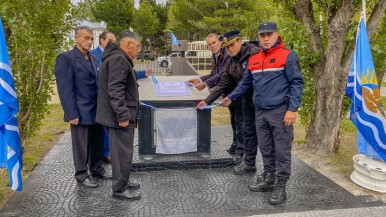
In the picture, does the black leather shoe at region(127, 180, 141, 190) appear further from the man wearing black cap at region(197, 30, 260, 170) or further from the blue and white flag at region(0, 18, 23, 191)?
the man wearing black cap at region(197, 30, 260, 170)

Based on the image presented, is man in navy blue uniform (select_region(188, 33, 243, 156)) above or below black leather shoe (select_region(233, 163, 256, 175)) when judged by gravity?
above

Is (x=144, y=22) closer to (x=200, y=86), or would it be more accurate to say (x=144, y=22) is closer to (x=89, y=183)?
(x=200, y=86)

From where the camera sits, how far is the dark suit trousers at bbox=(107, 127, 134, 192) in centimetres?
388

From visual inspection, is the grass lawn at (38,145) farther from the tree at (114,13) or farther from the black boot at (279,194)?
the tree at (114,13)

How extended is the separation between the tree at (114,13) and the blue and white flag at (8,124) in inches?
1465

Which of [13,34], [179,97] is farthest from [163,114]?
[13,34]

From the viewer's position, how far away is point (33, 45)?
463 centimetres

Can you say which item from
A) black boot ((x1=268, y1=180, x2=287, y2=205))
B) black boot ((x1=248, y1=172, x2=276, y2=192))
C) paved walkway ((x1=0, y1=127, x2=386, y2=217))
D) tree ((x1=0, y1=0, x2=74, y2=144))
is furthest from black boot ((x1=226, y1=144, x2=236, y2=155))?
tree ((x1=0, y1=0, x2=74, y2=144))

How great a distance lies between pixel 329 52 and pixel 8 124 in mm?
4352

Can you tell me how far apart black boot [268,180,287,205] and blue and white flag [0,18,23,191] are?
8.64 feet

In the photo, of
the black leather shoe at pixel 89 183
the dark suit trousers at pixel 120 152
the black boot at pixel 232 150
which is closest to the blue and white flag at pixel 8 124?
the black leather shoe at pixel 89 183

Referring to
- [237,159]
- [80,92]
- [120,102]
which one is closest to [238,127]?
[237,159]

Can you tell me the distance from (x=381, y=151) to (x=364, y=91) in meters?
0.74

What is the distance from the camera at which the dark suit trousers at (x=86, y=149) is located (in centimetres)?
426
